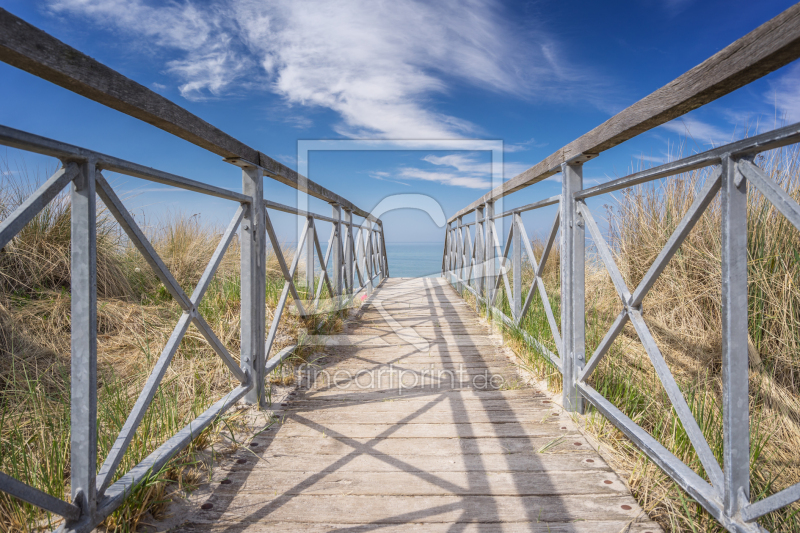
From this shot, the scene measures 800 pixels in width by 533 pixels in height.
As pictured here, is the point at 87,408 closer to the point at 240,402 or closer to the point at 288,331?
the point at 240,402

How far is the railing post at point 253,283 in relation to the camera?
199cm

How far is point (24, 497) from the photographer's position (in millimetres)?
901

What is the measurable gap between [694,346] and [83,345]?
2861 millimetres

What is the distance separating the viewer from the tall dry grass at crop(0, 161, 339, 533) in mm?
1295

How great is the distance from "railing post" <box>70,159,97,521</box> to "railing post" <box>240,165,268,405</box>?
0.89 m

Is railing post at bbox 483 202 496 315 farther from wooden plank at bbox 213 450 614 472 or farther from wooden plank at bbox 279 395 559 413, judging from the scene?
wooden plank at bbox 213 450 614 472

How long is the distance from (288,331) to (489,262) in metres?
2.19

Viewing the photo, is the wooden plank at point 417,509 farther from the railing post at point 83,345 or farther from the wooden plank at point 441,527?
the railing post at point 83,345

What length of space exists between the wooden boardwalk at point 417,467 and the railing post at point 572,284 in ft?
0.51

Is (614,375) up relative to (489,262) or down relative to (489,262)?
down

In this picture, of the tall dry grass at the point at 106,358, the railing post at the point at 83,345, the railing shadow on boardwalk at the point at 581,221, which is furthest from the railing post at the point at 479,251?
the railing post at the point at 83,345

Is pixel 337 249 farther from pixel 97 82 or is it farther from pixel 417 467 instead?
pixel 97 82

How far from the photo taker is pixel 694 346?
2430mm

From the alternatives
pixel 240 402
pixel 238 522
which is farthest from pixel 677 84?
pixel 240 402
